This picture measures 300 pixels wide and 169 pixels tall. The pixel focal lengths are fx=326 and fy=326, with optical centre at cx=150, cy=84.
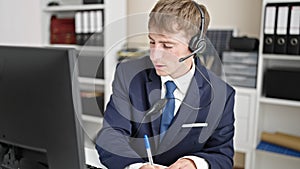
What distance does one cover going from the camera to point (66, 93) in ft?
2.22

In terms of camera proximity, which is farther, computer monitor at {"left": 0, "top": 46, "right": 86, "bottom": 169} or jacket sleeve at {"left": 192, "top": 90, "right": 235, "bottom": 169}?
jacket sleeve at {"left": 192, "top": 90, "right": 235, "bottom": 169}

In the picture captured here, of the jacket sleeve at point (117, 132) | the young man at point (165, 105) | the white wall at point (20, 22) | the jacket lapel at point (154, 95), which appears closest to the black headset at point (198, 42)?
the young man at point (165, 105)

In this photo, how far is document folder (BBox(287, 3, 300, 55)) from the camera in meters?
1.99

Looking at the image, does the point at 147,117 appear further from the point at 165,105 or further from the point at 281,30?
the point at 281,30

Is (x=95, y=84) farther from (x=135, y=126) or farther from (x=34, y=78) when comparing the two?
(x=34, y=78)

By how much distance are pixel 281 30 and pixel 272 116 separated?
28.3 inches

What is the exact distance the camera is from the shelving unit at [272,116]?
2.21 m

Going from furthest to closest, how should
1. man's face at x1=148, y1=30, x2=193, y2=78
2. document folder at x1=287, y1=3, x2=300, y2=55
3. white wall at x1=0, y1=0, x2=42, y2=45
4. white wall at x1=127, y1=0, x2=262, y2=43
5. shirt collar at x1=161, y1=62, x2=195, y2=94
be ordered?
white wall at x1=0, y1=0, x2=42, y2=45 → white wall at x1=127, y1=0, x2=262, y2=43 → document folder at x1=287, y1=3, x2=300, y2=55 → shirt collar at x1=161, y1=62, x2=195, y2=94 → man's face at x1=148, y1=30, x2=193, y2=78

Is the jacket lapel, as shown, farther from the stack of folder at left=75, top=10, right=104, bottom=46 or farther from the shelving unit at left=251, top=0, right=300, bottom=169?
the stack of folder at left=75, top=10, right=104, bottom=46

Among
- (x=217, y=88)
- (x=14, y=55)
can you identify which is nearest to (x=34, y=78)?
(x=14, y=55)

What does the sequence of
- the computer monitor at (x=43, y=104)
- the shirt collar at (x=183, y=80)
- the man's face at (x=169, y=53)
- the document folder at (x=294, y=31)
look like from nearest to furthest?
1. the computer monitor at (x=43, y=104)
2. the man's face at (x=169, y=53)
3. the shirt collar at (x=183, y=80)
4. the document folder at (x=294, y=31)

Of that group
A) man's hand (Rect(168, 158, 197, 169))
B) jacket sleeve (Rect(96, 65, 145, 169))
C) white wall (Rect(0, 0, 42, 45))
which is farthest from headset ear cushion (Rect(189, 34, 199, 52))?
white wall (Rect(0, 0, 42, 45))

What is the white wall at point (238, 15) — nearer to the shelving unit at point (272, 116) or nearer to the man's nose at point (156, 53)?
the shelving unit at point (272, 116)

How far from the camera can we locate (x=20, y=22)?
10.3ft
